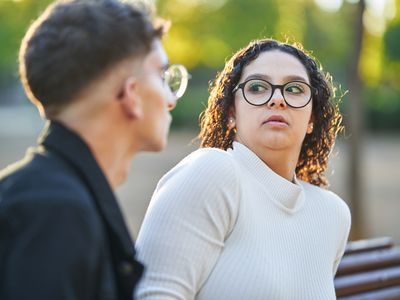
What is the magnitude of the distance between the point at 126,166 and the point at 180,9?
54.1 ft

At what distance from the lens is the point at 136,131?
1.76 m

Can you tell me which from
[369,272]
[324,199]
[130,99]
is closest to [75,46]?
[130,99]

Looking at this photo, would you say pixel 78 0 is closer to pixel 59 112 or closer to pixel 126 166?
pixel 59 112

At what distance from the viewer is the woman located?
2170 mm

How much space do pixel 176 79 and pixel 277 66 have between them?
0.66 metres

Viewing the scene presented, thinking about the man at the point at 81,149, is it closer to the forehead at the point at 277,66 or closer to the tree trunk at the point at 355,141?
the forehead at the point at 277,66

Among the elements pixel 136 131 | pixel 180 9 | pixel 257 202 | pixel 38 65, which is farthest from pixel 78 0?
pixel 180 9

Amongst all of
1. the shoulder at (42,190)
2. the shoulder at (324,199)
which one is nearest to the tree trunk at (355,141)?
the shoulder at (324,199)

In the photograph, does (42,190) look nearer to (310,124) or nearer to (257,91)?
(257,91)

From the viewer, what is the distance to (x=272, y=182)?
8.21 ft

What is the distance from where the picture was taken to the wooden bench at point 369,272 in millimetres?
3381

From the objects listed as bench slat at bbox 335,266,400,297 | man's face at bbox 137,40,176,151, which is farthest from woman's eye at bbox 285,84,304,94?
bench slat at bbox 335,266,400,297

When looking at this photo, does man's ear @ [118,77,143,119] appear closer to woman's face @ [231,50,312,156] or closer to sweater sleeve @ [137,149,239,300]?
sweater sleeve @ [137,149,239,300]

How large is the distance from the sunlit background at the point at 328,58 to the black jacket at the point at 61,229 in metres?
1.70
